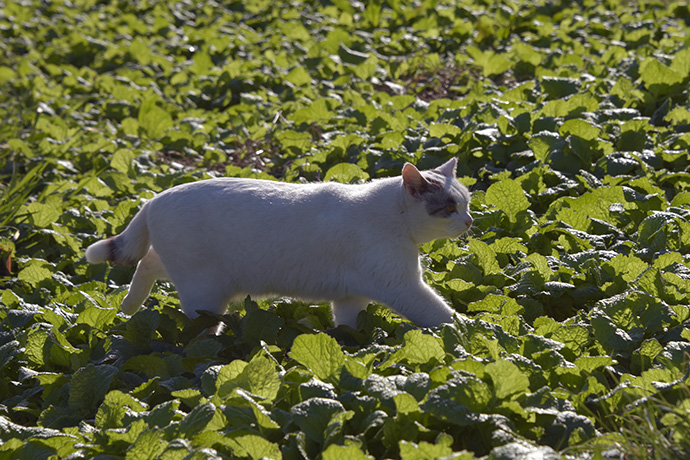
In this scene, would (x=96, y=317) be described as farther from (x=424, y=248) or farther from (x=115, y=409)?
(x=424, y=248)

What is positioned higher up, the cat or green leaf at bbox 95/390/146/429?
the cat

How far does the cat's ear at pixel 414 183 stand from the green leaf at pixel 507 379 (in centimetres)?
117

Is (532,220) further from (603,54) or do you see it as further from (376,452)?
(603,54)

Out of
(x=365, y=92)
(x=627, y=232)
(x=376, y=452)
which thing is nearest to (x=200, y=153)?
(x=365, y=92)

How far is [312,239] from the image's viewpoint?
3557mm

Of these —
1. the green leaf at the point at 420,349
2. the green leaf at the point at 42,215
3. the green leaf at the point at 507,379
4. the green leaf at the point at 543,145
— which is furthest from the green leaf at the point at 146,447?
the green leaf at the point at 543,145

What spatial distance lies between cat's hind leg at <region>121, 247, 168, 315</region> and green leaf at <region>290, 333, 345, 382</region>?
1.41 m

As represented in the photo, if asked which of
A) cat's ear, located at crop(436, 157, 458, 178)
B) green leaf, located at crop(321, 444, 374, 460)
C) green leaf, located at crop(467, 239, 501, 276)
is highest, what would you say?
cat's ear, located at crop(436, 157, 458, 178)

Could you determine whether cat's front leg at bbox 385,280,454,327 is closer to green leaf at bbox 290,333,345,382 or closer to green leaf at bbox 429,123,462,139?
green leaf at bbox 290,333,345,382

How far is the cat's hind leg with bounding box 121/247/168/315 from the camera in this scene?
3.99 m

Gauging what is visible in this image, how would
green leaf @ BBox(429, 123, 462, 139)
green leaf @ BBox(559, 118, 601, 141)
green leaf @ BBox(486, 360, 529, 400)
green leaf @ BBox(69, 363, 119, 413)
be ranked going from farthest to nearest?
green leaf @ BBox(429, 123, 462, 139), green leaf @ BBox(559, 118, 601, 141), green leaf @ BBox(69, 363, 119, 413), green leaf @ BBox(486, 360, 529, 400)

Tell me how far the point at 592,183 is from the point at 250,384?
2824 mm

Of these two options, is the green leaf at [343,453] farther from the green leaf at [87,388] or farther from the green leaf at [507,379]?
the green leaf at [87,388]

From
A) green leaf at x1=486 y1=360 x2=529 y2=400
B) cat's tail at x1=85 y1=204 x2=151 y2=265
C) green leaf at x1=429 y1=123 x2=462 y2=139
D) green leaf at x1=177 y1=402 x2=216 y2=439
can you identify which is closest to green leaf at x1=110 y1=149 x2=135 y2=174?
cat's tail at x1=85 y1=204 x2=151 y2=265
